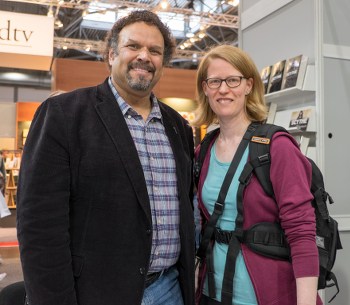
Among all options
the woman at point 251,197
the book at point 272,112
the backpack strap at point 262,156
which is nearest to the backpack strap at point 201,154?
the woman at point 251,197

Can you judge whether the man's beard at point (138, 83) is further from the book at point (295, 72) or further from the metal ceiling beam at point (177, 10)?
the metal ceiling beam at point (177, 10)

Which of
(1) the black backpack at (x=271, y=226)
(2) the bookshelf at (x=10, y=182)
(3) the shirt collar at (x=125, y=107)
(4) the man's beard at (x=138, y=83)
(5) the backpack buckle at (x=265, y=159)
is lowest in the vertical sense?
(2) the bookshelf at (x=10, y=182)

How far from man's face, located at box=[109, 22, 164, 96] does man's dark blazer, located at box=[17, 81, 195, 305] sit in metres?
0.15

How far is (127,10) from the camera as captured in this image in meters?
10.5

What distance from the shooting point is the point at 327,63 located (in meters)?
2.98

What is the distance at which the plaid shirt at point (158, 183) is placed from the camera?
5.15 ft

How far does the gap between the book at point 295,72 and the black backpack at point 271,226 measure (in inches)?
53.2

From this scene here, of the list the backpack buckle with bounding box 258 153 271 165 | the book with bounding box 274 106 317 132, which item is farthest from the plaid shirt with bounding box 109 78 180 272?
the book with bounding box 274 106 317 132

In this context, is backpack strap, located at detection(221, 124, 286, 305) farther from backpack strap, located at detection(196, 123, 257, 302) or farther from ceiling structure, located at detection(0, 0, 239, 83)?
ceiling structure, located at detection(0, 0, 239, 83)

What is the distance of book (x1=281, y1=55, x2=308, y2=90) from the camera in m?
2.94

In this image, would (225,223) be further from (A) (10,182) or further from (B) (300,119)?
(A) (10,182)

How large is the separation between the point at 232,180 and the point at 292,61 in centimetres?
176

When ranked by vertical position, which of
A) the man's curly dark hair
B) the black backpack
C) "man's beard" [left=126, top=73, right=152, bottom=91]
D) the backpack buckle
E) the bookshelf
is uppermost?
the man's curly dark hair

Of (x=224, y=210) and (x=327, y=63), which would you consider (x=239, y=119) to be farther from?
(x=327, y=63)
